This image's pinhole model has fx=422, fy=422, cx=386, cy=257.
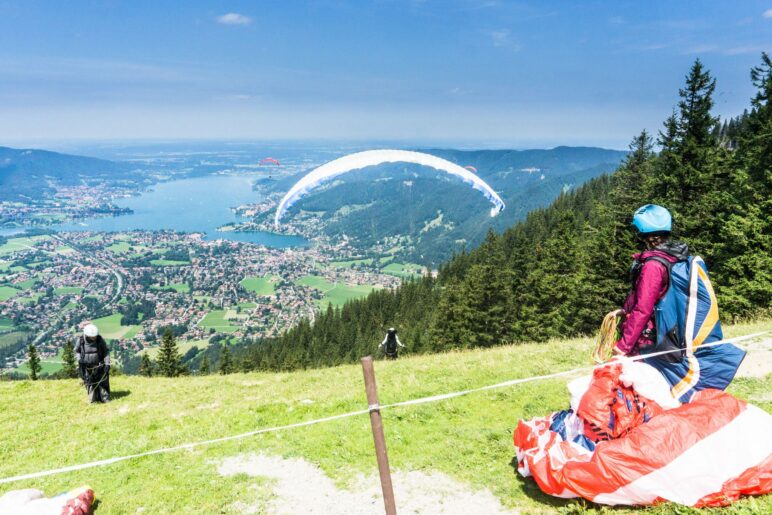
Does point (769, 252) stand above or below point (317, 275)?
above

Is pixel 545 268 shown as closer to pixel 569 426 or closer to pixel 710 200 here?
pixel 710 200

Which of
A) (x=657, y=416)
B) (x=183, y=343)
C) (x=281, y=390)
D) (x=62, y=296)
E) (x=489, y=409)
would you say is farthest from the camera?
(x=62, y=296)

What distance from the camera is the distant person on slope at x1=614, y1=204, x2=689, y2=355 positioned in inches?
193

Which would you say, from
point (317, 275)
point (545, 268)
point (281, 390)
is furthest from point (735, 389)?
point (317, 275)

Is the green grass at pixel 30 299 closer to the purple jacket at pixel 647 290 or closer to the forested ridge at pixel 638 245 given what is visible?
the forested ridge at pixel 638 245

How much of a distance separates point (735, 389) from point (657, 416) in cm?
587

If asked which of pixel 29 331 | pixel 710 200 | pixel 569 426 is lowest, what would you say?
pixel 29 331

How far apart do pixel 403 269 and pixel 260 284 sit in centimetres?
5925

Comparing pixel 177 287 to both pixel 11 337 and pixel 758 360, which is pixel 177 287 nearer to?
pixel 11 337

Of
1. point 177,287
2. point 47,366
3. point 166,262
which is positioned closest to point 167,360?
point 47,366

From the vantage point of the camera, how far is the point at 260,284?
154625mm

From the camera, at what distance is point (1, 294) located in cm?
13288

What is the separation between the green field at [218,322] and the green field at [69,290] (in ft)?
159

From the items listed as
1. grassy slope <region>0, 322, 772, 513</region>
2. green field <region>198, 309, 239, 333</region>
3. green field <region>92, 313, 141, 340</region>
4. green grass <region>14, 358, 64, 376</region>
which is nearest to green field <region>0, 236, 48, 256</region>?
green field <region>92, 313, 141, 340</region>
